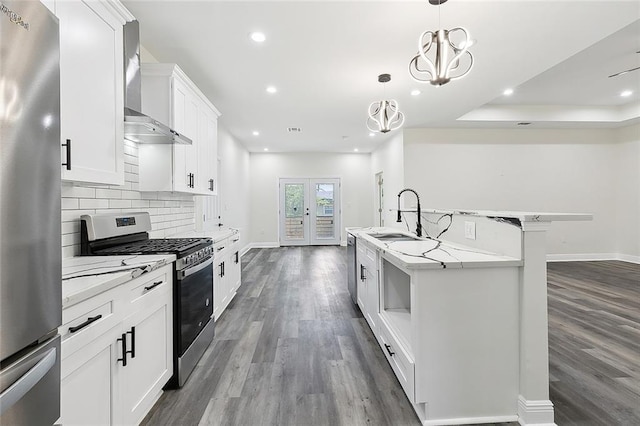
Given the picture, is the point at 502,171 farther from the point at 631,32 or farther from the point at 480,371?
the point at 480,371

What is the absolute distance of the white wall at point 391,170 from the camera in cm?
592

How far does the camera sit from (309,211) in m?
8.24

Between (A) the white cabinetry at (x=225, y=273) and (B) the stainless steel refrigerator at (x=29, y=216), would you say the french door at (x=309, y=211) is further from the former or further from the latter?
(B) the stainless steel refrigerator at (x=29, y=216)

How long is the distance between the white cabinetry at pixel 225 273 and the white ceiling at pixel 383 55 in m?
1.98

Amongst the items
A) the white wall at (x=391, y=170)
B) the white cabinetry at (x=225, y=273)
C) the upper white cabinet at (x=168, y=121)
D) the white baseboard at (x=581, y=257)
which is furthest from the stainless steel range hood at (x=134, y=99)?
the white baseboard at (x=581, y=257)

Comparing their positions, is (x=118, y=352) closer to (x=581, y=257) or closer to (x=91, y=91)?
(x=91, y=91)

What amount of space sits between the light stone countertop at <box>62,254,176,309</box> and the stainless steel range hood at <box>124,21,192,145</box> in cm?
92

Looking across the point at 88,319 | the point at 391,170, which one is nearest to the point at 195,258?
the point at 88,319

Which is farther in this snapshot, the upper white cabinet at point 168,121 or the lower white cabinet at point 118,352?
the upper white cabinet at point 168,121

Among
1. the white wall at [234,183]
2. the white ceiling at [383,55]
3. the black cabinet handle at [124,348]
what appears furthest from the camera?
the white wall at [234,183]

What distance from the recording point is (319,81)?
346cm

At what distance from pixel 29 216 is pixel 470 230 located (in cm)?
226

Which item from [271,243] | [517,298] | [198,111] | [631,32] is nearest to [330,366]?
[517,298]

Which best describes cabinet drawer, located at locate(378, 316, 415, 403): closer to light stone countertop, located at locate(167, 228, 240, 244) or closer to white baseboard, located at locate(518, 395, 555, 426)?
white baseboard, located at locate(518, 395, 555, 426)
